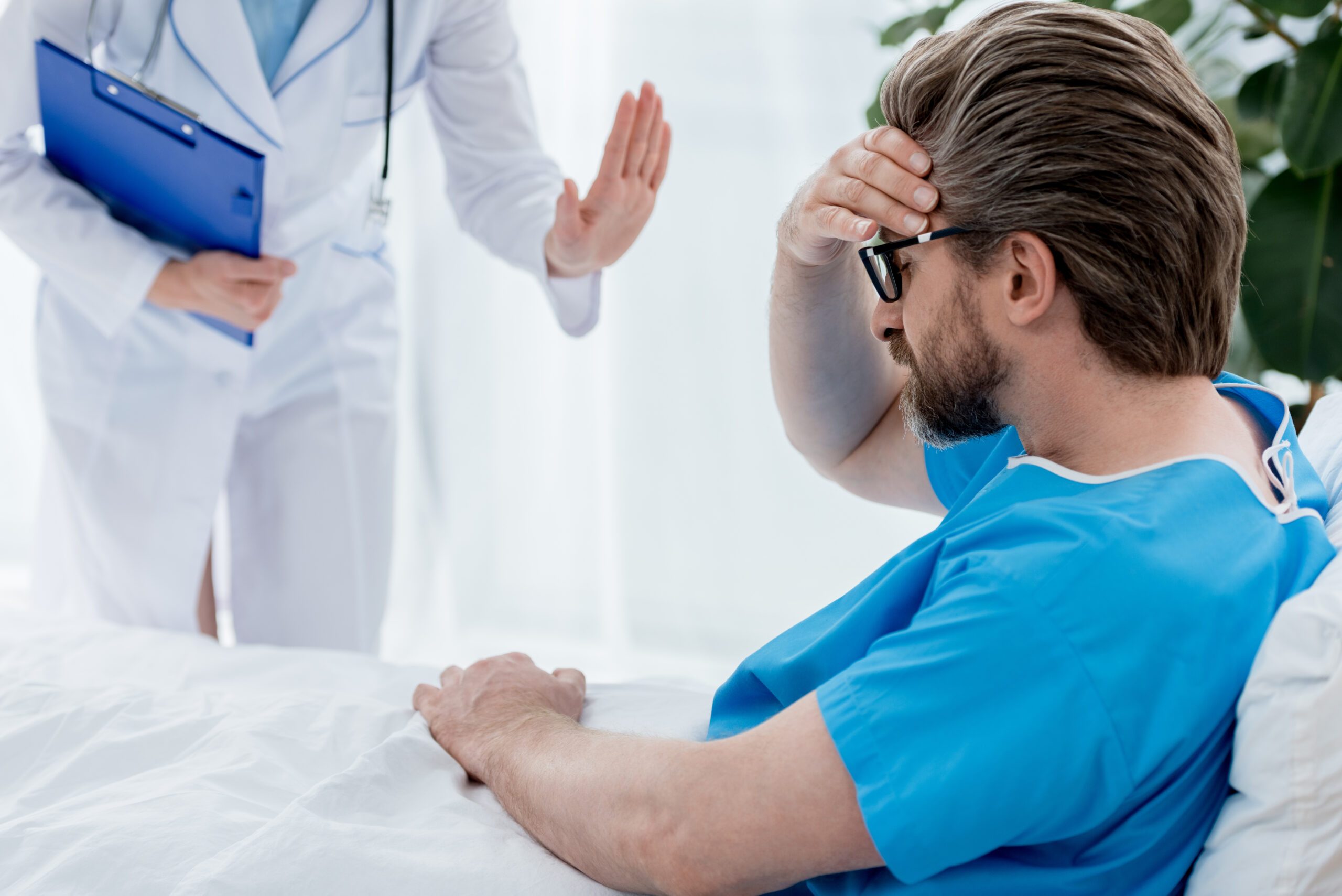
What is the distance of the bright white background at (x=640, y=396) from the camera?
2527 mm

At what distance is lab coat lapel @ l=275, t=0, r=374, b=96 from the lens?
1.53 meters

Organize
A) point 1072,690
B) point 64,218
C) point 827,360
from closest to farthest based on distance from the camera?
point 1072,690
point 827,360
point 64,218

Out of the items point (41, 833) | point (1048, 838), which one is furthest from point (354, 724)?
point (1048, 838)

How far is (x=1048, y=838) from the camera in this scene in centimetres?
73

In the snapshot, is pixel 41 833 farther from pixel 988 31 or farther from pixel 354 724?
pixel 988 31

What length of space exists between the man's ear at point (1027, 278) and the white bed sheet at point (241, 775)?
20.1 inches

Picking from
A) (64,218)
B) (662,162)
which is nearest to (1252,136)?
(662,162)

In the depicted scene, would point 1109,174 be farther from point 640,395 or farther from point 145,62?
point 640,395

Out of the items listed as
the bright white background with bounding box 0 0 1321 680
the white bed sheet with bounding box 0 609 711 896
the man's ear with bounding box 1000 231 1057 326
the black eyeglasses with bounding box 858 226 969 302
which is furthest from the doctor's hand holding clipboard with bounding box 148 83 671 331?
the bright white background with bounding box 0 0 1321 680

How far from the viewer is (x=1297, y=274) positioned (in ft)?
5.72

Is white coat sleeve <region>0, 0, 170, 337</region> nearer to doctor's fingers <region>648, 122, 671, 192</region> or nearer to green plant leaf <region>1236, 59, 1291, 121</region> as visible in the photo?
doctor's fingers <region>648, 122, 671, 192</region>

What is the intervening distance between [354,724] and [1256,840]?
2.64 feet

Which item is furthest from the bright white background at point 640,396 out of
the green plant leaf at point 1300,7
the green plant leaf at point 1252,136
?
the green plant leaf at point 1300,7

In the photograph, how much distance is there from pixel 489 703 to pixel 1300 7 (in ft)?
4.99
